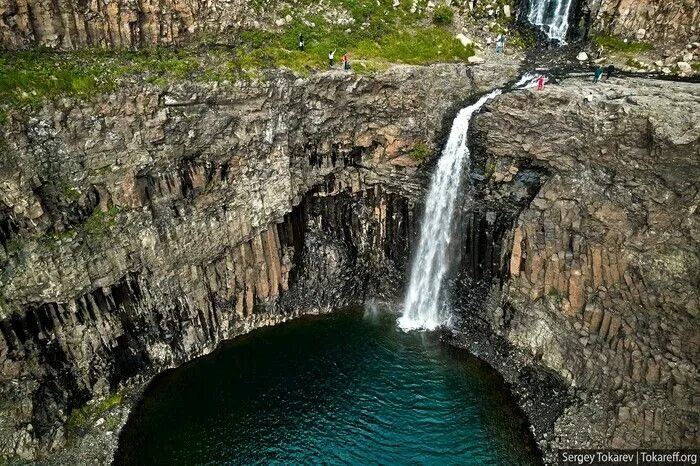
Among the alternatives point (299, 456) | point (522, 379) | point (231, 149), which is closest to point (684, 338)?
point (522, 379)

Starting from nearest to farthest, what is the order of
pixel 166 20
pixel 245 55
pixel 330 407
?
pixel 330 407 < pixel 166 20 < pixel 245 55

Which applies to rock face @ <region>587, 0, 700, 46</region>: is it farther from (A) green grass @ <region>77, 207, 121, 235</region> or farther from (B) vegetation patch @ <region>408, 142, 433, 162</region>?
(A) green grass @ <region>77, 207, 121, 235</region>

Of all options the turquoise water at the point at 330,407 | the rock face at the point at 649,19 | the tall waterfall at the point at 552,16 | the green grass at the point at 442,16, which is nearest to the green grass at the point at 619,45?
the rock face at the point at 649,19

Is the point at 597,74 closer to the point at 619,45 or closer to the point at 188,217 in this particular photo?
the point at 619,45

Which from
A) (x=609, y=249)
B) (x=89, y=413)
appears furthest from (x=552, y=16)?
(x=89, y=413)

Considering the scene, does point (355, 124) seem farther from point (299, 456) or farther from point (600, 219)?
point (299, 456)

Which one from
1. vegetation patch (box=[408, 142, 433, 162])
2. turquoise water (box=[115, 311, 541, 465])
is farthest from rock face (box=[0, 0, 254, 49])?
turquoise water (box=[115, 311, 541, 465])
